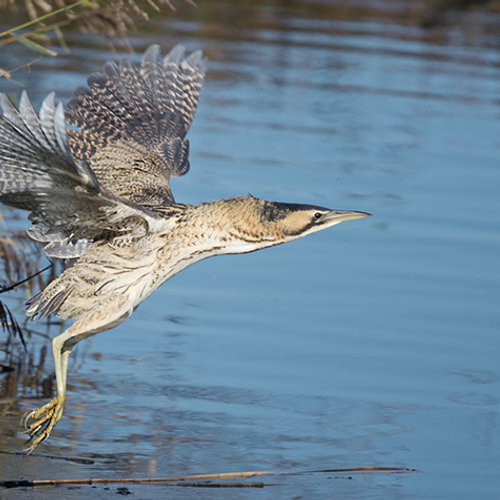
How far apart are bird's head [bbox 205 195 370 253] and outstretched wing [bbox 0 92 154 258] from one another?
0.37 meters

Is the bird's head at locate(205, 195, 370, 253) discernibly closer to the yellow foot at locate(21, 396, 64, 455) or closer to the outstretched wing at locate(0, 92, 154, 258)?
the outstretched wing at locate(0, 92, 154, 258)

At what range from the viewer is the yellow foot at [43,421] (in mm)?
4969

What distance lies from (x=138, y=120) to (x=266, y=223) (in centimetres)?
174

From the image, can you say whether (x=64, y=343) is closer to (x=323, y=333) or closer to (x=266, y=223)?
(x=266, y=223)

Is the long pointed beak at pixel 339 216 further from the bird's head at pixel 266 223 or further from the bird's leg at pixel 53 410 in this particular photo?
the bird's leg at pixel 53 410

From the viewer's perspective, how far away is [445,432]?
5633 mm

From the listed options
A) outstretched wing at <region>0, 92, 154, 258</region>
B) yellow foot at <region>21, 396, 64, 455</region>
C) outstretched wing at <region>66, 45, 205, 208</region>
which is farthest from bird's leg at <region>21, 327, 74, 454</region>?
outstretched wing at <region>66, 45, 205, 208</region>

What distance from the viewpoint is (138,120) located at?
6336 mm

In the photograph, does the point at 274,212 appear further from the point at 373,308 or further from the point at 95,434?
the point at 373,308

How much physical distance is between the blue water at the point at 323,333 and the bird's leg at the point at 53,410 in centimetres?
9

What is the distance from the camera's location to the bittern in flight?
431 cm

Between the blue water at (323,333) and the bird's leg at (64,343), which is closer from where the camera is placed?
the bird's leg at (64,343)

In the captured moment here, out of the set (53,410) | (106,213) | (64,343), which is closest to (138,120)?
(64,343)

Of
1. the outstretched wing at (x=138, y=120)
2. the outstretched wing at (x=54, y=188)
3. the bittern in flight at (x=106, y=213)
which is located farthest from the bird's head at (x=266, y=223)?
the outstretched wing at (x=138, y=120)
